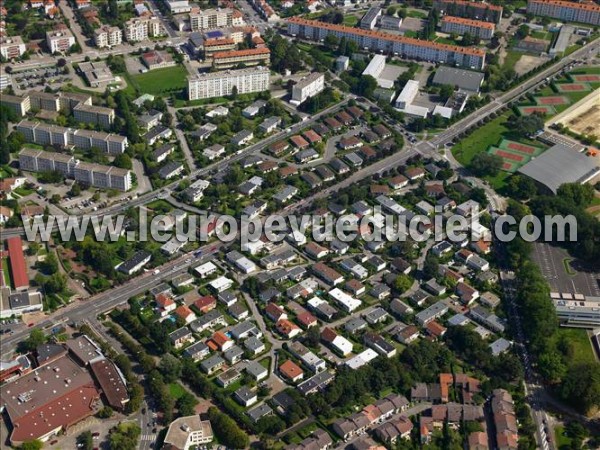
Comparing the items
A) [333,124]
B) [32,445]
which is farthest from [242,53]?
[32,445]

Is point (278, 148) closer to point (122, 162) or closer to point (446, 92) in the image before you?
point (122, 162)

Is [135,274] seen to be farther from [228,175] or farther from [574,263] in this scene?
[574,263]

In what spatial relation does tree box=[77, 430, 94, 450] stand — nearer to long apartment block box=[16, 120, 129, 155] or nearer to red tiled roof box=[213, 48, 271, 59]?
long apartment block box=[16, 120, 129, 155]

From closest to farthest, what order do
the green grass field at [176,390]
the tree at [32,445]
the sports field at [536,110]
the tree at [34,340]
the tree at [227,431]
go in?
1. the tree at [32,445]
2. the tree at [227,431]
3. the green grass field at [176,390]
4. the tree at [34,340]
5. the sports field at [536,110]

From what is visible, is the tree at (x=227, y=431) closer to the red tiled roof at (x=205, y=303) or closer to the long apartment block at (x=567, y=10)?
the red tiled roof at (x=205, y=303)

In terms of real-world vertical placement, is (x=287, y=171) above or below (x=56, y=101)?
below

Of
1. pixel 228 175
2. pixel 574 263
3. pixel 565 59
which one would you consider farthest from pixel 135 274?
pixel 565 59

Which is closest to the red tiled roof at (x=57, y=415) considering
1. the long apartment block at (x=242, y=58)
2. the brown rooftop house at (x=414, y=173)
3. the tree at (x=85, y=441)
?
the tree at (x=85, y=441)
